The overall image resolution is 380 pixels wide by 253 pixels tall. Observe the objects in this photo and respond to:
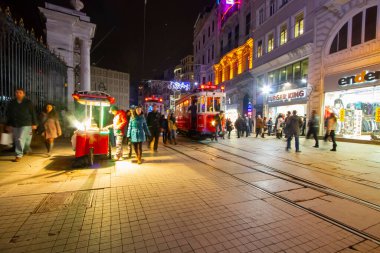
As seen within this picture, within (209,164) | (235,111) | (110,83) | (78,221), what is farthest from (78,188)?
(110,83)

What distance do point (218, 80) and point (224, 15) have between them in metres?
9.12

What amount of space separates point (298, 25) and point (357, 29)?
19.1 ft

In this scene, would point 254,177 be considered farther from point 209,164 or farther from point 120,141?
point 120,141

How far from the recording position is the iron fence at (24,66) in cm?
758

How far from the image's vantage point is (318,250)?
287cm

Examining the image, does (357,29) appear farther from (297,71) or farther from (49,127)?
(49,127)

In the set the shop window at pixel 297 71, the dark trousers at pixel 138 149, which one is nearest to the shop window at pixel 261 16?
the shop window at pixel 297 71

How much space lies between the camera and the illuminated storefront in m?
13.5

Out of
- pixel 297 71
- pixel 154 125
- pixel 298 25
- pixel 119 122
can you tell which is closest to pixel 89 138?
pixel 119 122

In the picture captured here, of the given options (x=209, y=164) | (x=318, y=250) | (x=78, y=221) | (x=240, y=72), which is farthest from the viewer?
(x=240, y=72)

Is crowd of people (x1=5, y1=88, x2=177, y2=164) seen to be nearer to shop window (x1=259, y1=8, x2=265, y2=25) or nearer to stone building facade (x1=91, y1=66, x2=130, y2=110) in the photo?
shop window (x1=259, y1=8, x2=265, y2=25)

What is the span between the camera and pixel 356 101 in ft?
48.5

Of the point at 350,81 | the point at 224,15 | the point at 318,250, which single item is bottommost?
the point at 318,250

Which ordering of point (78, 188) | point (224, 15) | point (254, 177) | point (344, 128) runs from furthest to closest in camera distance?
point (224, 15) → point (344, 128) → point (254, 177) → point (78, 188)
